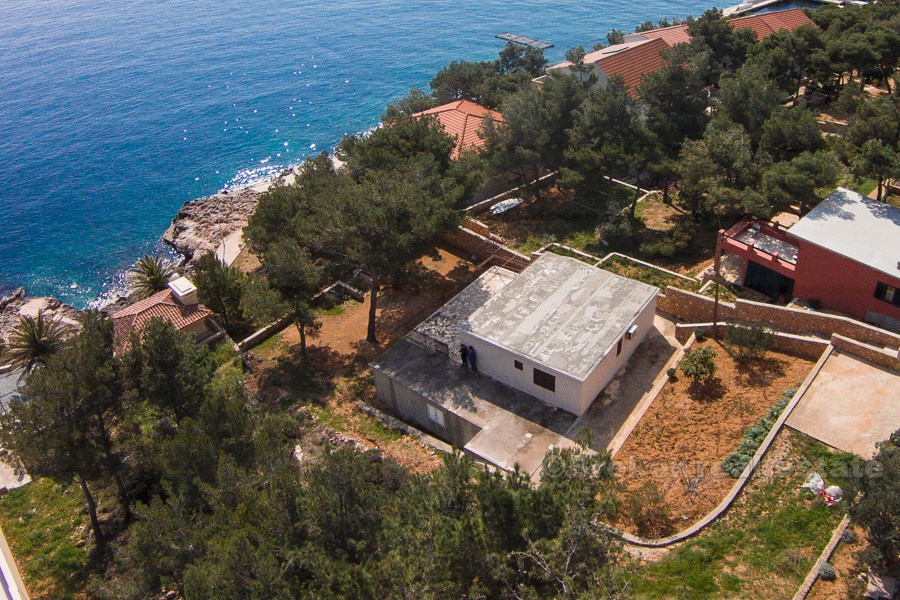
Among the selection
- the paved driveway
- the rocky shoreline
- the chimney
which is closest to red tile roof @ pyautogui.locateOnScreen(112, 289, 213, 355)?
the chimney

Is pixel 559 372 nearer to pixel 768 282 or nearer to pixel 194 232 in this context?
pixel 768 282

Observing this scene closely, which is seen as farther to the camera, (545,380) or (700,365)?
(545,380)

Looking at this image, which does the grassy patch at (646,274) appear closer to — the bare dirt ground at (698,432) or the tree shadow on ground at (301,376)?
the bare dirt ground at (698,432)

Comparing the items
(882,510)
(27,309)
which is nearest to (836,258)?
(882,510)

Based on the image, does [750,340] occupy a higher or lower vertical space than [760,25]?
lower

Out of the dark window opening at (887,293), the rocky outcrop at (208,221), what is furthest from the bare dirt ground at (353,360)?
→ the rocky outcrop at (208,221)
